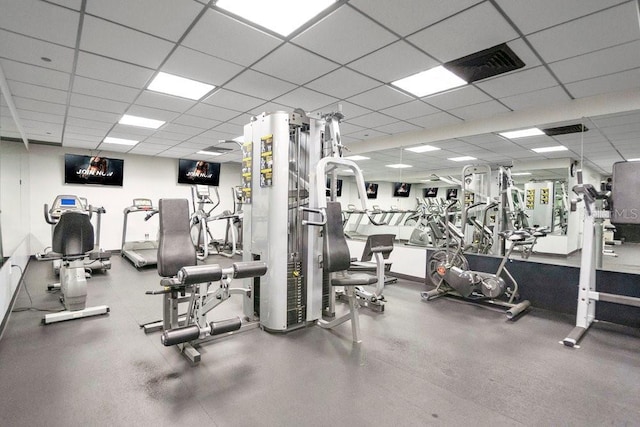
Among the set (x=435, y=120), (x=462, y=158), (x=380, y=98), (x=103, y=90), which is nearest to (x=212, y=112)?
(x=103, y=90)

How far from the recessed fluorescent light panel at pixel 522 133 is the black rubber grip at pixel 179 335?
17.5ft

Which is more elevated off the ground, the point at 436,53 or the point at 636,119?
the point at 436,53

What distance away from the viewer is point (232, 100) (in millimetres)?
4352

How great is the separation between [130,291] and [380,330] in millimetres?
3787

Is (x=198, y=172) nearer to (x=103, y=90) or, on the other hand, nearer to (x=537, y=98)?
(x=103, y=90)

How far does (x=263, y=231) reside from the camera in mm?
3330

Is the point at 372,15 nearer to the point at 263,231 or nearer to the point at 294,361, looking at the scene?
the point at 263,231

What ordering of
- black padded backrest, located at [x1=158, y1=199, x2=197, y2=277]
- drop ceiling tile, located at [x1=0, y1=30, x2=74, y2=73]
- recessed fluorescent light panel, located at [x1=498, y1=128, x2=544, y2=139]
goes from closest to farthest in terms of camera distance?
drop ceiling tile, located at [x1=0, y1=30, x2=74, y2=73] < black padded backrest, located at [x1=158, y1=199, x2=197, y2=277] < recessed fluorescent light panel, located at [x1=498, y1=128, x2=544, y2=139]

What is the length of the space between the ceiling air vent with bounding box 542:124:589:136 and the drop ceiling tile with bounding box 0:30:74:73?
20.5 feet

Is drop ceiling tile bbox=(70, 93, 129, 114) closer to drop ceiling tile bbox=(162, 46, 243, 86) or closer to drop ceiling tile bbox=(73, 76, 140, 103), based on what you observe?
drop ceiling tile bbox=(73, 76, 140, 103)

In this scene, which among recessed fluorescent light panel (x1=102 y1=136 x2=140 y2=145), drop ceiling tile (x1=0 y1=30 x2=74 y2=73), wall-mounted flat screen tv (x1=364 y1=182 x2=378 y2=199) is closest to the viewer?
drop ceiling tile (x1=0 y1=30 x2=74 y2=73)

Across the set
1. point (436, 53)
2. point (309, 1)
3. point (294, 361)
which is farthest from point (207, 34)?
point (294, 361)

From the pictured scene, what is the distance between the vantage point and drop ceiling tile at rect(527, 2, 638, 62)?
2.31 m

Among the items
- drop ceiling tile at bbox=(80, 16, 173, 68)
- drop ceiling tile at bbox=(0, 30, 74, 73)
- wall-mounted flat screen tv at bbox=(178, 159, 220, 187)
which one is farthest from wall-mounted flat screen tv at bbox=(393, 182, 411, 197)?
drop ceiling tile at bbox=(0, 30, 74, 73)
